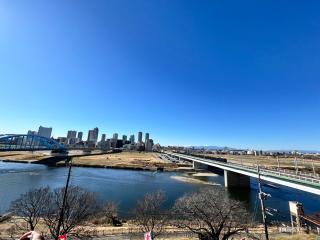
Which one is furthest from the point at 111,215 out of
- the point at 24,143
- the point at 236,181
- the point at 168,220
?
the point at 24,143

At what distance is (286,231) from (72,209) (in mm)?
26822

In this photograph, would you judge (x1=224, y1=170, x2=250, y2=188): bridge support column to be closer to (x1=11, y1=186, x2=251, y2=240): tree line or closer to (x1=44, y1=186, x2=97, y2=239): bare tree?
(x1=11, y1=186, x2=251, y2=240): tree line

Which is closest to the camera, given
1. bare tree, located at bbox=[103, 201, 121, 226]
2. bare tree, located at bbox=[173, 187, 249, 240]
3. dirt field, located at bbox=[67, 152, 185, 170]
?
bare tree, located at bbox=[173, 187, 249, 240]

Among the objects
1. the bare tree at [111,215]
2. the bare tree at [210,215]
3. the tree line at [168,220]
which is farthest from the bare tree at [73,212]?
the bare tree at [210,215]

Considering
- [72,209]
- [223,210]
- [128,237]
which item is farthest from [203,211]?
[72,209]

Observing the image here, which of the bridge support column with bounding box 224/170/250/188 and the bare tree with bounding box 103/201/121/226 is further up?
the bridge support column with bounding box 224/170/250/188

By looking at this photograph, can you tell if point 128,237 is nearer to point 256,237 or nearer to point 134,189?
point 256,237

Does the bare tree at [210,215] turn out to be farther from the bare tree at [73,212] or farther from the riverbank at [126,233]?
the bare tree at [73,212]

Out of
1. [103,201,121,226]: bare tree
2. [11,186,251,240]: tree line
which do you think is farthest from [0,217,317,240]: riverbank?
[103,201,121,226]: bare tree

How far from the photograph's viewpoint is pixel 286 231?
1043 inches

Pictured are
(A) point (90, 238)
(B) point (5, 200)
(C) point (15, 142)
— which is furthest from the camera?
(C) point (15, 142)

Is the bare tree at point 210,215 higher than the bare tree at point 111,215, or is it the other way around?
the bare tree at point 210,215

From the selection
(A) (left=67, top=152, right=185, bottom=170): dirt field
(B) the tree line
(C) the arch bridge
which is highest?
(C) the arch bridge

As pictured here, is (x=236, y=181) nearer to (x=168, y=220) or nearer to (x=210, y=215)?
(x=168, y=220)
